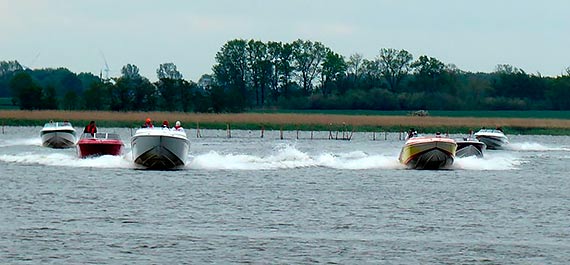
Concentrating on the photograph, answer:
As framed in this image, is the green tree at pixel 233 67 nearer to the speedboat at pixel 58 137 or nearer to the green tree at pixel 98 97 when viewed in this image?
the green tree at pixel 98 97

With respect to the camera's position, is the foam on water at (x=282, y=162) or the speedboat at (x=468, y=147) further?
the speedboat at (x=468, y=147)

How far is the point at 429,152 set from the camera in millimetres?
52531

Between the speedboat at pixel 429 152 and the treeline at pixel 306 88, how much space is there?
304 feet

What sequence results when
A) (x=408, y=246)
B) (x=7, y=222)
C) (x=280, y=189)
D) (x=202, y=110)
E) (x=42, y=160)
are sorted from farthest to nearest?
(x=202, y=110), (x=42, y=160), (x=280, y=189), (x=7, y=222), (x=408, y=246)

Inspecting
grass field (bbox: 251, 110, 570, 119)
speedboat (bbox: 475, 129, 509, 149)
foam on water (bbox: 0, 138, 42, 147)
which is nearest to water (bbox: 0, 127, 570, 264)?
foam on water (bbox: 0, 138, 42, 147)

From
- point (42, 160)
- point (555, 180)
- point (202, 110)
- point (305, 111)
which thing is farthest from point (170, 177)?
point (305, 111)

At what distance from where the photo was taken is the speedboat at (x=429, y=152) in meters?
51.7

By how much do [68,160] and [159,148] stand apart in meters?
10.0

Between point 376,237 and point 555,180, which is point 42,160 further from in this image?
point 376,237

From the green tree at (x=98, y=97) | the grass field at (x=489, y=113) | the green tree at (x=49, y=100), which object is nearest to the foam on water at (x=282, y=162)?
the green tree at (x=98, y=97)

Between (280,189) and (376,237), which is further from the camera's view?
(280,189)

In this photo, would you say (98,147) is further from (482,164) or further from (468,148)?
(468,148)

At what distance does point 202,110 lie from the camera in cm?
14838

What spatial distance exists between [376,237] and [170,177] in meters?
17.8
